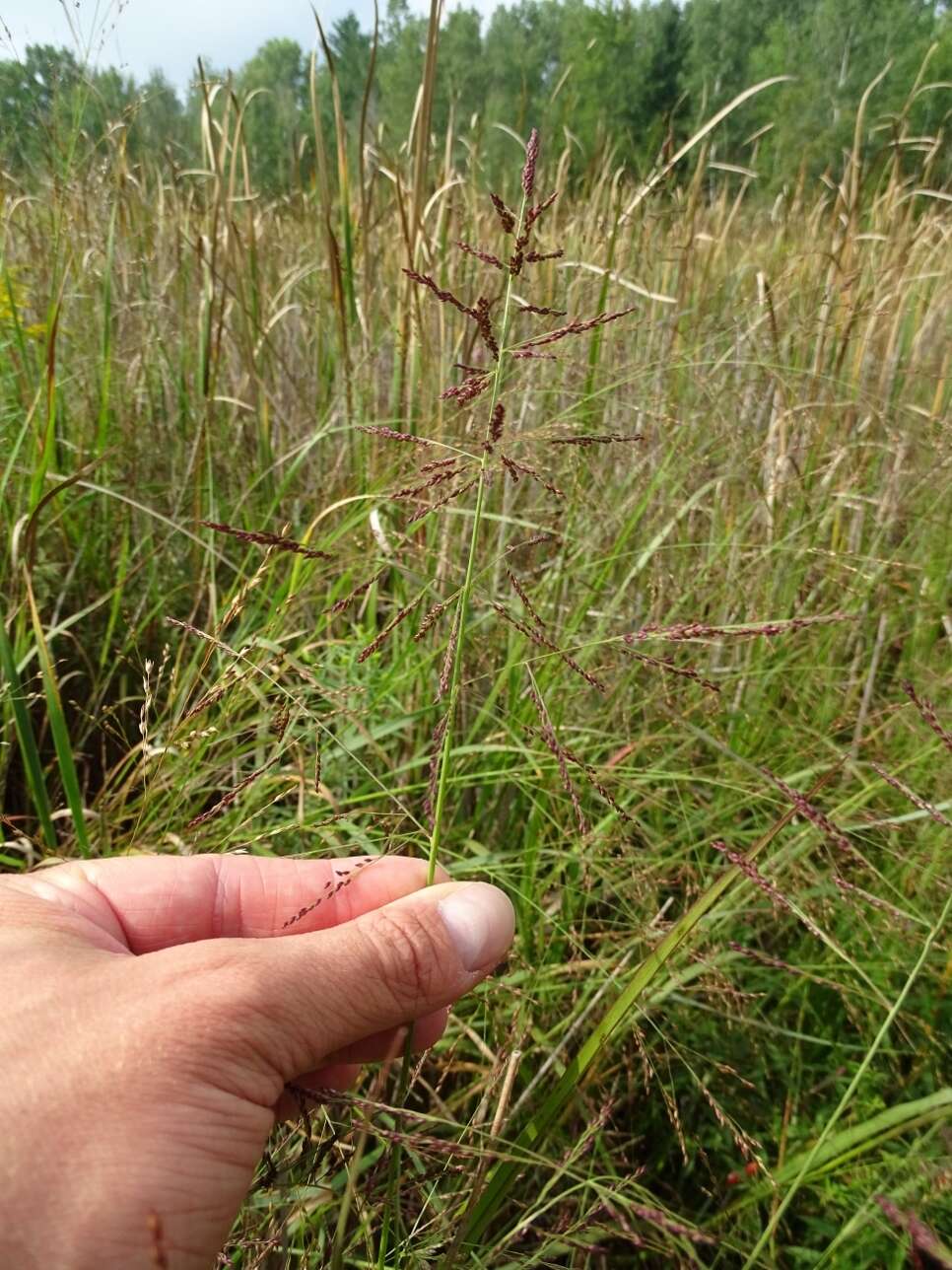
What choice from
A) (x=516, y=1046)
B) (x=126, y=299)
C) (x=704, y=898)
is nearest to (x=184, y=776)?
(x=516, y=1046)

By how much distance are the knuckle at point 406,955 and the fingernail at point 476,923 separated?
28 mm

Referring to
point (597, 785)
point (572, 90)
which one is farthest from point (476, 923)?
point (572, 90)

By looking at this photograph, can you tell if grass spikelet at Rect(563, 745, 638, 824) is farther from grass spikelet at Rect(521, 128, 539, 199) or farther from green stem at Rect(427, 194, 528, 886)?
grass spikelet at Rect(521, 128, 539, 199)

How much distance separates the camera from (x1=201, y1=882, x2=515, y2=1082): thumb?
2.31 ft

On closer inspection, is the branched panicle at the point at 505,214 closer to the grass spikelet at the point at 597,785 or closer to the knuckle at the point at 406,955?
the grass spikelet at the point at 597,785

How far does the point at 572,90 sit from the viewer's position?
7.70 feet

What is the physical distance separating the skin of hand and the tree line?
1666 millimetres

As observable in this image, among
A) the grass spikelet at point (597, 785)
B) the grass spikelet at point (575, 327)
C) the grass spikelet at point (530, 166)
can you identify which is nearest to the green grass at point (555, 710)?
the grass spikelet at point (597, 785)

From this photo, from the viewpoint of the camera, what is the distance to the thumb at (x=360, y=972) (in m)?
0.71

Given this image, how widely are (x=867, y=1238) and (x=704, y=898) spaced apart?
0.66 m

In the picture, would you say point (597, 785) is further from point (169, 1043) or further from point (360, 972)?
point (169, 1043)

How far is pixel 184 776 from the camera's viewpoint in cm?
136

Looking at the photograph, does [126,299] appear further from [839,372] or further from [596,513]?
[839,372]

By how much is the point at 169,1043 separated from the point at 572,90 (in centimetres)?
258
